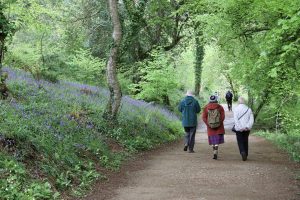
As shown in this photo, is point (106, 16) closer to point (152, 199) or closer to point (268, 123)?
Result: point (268, 123)

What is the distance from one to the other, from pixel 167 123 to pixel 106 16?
968 cm

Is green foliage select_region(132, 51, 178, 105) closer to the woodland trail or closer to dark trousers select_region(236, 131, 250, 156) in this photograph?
the woodland trail

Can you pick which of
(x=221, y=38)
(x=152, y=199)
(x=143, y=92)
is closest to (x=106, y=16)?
(x=143, y=92)

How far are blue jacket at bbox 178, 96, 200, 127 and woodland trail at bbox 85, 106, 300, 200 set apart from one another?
1.09m

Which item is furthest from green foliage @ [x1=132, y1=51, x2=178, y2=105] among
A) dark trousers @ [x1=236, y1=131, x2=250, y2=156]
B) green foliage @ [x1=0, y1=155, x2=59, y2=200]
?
green foliage @ [x1=0, y1=155, x2=59, y2=200]

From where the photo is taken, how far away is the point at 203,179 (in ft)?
27.8

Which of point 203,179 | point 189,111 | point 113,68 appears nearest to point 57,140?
point 203,179

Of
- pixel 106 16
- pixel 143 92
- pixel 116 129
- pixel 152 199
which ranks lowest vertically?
pixel 152 199

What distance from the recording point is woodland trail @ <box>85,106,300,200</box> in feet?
23.6

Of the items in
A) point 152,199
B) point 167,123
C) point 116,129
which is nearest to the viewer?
point 152,199

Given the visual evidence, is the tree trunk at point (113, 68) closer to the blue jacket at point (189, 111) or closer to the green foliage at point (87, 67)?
the blue jacket at point (189, 111)

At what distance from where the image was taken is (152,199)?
22.4 feet

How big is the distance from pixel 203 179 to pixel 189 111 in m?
4.44

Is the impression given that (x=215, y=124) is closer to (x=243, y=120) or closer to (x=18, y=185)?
(x=243, y=120)
